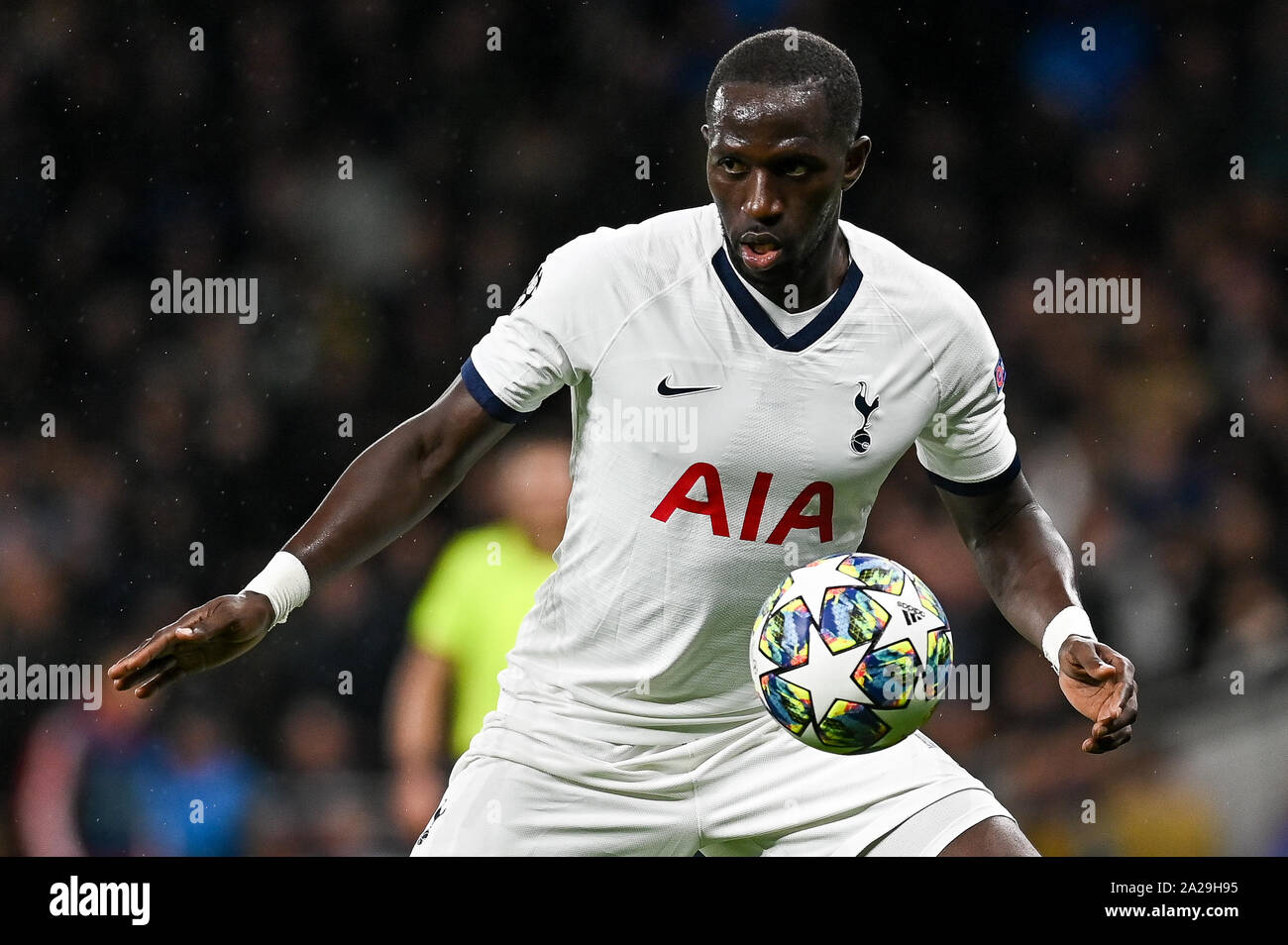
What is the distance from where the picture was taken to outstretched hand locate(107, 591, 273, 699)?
2883mm

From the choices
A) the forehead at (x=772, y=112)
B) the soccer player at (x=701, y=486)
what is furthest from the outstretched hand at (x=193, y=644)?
the forehead at (x=772, y=112)

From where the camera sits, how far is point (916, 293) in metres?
3.45

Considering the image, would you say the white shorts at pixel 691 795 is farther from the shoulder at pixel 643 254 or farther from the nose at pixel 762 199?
the nose at pixel 762 199

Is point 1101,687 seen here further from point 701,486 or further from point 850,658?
point 701,486

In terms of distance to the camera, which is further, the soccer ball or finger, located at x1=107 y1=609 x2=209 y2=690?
the soccer ball

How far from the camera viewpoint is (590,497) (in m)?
3.38

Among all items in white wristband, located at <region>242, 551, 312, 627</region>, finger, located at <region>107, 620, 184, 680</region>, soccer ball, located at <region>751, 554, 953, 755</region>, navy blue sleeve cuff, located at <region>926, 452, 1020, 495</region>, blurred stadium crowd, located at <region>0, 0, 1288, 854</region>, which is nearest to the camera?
finger, located at <region>107, 620, 184, 680</region>

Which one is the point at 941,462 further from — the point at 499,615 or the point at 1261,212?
the point at 1261,212

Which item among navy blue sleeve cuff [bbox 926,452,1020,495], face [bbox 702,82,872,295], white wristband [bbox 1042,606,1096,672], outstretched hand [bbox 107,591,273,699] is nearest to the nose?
face [bbox 702,82,872,295]

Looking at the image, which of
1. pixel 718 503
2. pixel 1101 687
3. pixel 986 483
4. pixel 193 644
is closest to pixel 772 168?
pixel 718 503

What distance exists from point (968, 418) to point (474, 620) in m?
1.97

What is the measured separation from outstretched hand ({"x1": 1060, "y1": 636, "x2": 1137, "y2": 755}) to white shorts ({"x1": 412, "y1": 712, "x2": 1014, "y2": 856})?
Result: 0.29 metres

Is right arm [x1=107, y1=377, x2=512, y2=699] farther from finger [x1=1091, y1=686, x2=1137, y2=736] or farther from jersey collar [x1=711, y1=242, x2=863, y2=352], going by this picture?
finger [x1=1091, y1=686, x2=1137, y2=736]

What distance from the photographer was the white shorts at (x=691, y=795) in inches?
127
